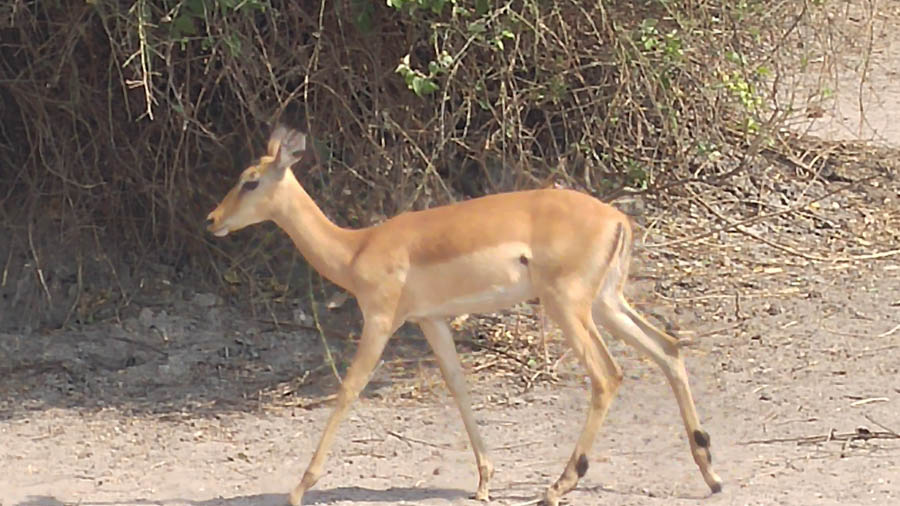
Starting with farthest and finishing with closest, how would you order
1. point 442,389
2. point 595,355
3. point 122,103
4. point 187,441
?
point 122,103, point 442,389, point 187,441, point 595,355

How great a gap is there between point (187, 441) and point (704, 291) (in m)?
3.31

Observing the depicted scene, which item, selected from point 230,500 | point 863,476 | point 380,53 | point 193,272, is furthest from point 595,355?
point 193,272

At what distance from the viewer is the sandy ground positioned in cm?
629

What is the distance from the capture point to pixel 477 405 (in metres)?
7.49

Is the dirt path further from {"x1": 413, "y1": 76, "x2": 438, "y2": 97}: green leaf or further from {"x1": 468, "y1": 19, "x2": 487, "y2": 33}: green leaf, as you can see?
{"x1": 468, "y1": 19, "x2": 487, "y2": 33}: green leaf

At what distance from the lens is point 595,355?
589 cm

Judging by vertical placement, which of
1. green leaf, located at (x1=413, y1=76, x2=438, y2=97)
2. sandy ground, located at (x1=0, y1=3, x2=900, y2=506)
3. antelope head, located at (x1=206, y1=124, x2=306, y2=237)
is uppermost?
antelope head, located at (x1=206, y1=124, x2=306, y2=237)

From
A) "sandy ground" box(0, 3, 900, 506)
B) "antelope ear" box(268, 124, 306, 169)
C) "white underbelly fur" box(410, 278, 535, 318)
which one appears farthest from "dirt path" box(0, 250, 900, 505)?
"antelope ear" box(268, 124, 306, 169)

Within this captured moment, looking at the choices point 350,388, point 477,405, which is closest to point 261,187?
point 350,388

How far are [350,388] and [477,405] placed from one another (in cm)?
168

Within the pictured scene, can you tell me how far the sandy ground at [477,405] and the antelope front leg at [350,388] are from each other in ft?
0.60

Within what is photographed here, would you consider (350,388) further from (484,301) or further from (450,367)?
(484,301)

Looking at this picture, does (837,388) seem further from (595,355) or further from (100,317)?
(100,317)

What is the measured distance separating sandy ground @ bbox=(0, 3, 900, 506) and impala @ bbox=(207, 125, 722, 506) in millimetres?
354
